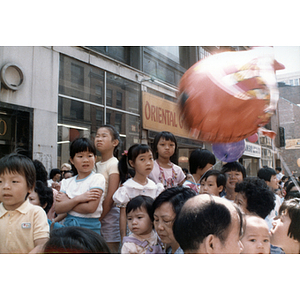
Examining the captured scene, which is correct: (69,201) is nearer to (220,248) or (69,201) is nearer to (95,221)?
(95,221)

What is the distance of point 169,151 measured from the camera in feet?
6.13

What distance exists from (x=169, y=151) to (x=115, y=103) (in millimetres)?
472

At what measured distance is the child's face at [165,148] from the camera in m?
1.85

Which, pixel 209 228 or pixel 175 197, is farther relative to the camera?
pixel 175 197

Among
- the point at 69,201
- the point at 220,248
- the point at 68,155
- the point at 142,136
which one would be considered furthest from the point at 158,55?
the point at 220,248

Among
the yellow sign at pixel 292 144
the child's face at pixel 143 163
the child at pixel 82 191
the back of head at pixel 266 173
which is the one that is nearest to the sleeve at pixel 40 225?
the child at pixel 82 191

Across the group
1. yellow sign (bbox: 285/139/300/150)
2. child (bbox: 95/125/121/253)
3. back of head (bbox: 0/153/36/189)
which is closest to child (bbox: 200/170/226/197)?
yellow sign (bbox: 285/139/300/150)

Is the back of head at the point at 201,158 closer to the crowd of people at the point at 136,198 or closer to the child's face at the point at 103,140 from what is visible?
the crowd of people at the point at 136,198

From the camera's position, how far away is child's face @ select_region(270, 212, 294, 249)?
5.91 feet

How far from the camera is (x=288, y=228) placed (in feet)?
5.99

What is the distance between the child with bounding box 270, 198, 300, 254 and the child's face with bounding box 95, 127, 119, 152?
3.85 feet

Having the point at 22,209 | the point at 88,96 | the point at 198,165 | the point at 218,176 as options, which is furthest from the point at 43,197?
the point at 218,176

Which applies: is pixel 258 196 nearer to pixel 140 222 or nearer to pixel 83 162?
pixel 140 222

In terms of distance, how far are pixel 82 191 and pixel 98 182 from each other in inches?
4.5
